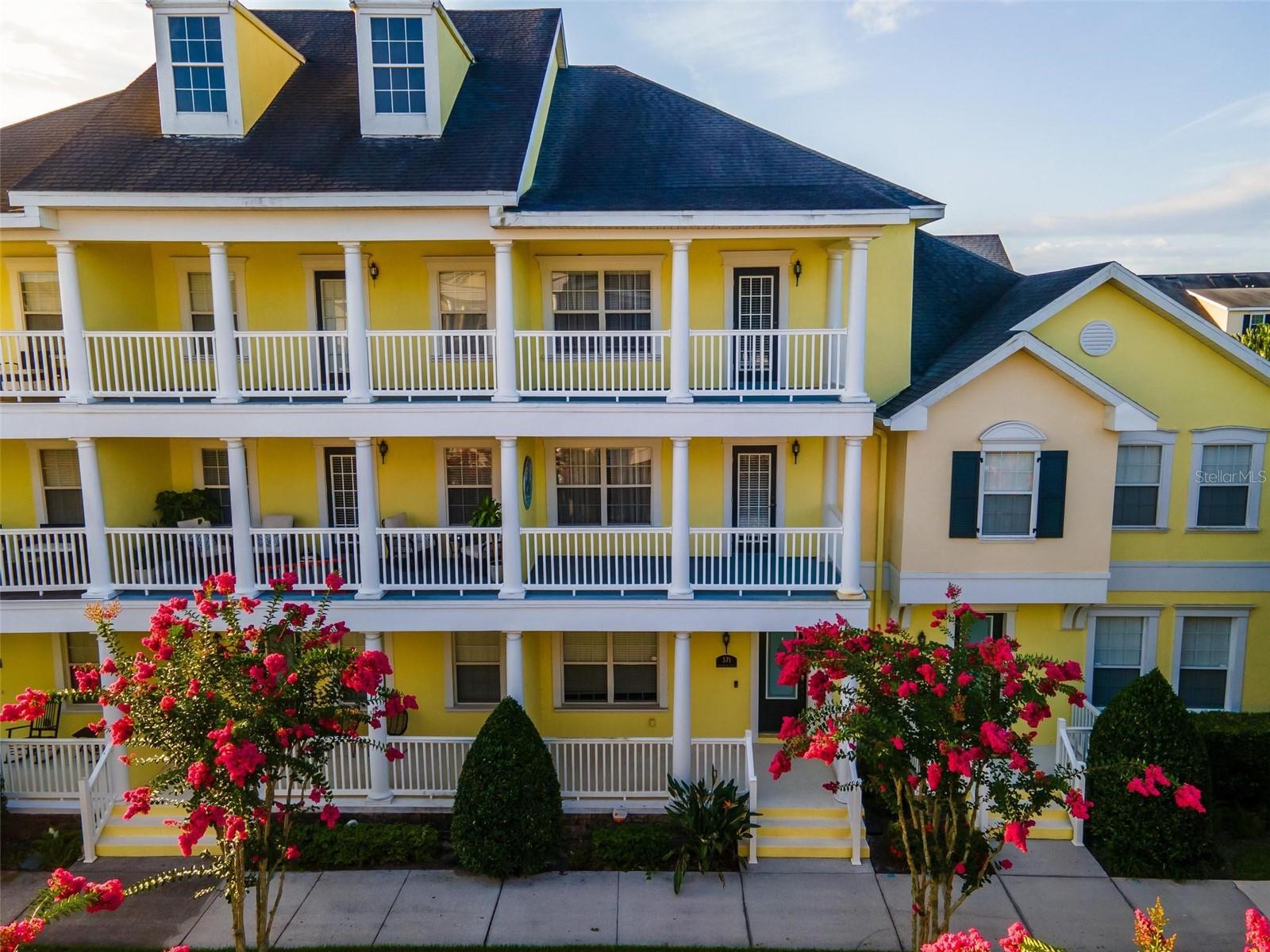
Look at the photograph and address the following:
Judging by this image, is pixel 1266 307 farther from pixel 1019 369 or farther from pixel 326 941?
pixel 326 941

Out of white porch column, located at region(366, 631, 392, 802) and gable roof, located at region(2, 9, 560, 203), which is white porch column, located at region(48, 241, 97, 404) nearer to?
gable roof, located at region(2, 9, 560, 203)

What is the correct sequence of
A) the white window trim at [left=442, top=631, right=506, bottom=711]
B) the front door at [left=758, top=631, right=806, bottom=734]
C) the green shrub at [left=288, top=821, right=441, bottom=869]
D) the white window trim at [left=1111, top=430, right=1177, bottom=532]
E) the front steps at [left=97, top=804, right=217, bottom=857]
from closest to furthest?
the green shrub at [left=288, top=821, right=441, bottom=869], the front steps at [left=97, top=804, right=217, bottom=857], the white window trim at [left=1111, top=430, right=1177, bottom=532], the white window trim at [left=442, top=631, right=506, bottom=711], the front door at [left=758, top=631, right=806, bottom=734]

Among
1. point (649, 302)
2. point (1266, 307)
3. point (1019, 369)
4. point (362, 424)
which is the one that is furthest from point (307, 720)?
point (1266, 307)

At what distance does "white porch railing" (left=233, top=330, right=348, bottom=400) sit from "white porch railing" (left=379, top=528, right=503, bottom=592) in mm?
2624

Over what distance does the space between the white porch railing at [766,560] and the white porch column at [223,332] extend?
6.94m

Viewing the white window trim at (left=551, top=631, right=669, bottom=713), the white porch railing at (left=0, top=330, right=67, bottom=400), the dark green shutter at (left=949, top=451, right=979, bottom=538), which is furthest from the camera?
the white window trim at (left=551, top=631, right=669, bottom=713)

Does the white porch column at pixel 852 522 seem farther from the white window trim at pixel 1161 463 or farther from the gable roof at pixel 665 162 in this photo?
the white window trim at pixel 1161 463

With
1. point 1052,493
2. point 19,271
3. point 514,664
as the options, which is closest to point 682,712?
point 514,664

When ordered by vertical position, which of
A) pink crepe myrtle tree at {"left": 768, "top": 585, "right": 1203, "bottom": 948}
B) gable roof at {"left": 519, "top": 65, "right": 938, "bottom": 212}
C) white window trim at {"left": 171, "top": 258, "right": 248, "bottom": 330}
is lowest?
pink crepe myrtle tree at {"left": 768, "top": 585, "right": 1203, "bottom": 948}

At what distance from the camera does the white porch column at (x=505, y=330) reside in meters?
11.0

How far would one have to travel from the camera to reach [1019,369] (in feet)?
40.1

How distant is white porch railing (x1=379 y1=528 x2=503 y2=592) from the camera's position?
11812 millimetres

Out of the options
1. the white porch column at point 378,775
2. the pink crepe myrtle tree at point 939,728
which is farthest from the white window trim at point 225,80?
the pink crepe myrtle tree at point 939,728

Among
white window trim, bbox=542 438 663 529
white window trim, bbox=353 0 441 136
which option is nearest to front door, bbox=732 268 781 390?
white window trim, bbox=542 438 663 529
